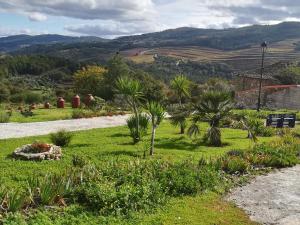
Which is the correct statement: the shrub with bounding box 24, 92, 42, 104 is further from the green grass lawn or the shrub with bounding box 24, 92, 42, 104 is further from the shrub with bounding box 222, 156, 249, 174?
the shrub with bounding box 222, 156, 249, 174

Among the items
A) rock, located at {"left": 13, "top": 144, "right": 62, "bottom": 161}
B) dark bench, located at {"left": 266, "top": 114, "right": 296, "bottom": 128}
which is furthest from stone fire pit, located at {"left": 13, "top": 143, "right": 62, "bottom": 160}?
dark bench, located at {"left": 266, "top": 114, "right": 296, "bottom": 128}

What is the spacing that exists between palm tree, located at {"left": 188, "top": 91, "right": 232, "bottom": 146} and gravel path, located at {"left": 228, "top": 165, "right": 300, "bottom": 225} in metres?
4.26

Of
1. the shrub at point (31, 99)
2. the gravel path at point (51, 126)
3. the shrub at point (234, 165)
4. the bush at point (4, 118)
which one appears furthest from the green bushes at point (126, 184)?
the shrub at point (31, 99)

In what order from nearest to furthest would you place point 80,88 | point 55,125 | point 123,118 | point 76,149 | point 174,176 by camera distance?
point 174,176
point 76,149
point 55,125
point 123,118
point 80,88

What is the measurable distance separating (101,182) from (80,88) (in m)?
34.2

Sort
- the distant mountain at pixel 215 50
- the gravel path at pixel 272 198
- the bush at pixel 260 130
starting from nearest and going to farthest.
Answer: the gravel path at pixel 272 198 < the bush at pixel 260 130 < the distant mountain at pixel 215 50

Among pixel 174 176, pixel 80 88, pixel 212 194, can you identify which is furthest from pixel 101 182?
pixel 80 88

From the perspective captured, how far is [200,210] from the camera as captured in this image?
371 inches

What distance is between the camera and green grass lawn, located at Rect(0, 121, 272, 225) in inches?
341

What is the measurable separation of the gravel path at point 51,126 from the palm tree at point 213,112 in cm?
589

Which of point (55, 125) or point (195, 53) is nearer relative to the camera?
point (55, 125)

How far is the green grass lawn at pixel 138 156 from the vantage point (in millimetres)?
8656

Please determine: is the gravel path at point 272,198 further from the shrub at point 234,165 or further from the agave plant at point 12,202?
the agave plant at point 12,202

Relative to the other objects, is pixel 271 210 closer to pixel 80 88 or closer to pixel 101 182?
pixel 101 182
